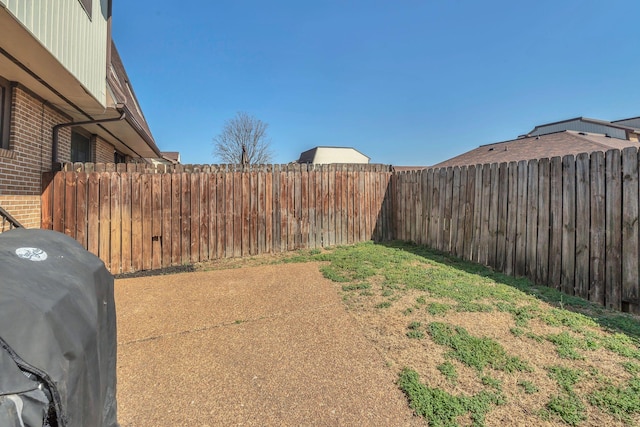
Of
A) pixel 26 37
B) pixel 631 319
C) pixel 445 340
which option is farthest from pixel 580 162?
pixel 26 37

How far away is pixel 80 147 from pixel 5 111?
3210 millimetres

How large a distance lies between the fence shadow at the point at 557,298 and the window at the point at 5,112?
23.8ft

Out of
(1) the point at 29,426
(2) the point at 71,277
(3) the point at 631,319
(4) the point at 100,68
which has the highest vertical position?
(4) the point at 100,68

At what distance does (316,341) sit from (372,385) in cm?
85

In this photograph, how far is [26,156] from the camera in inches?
198

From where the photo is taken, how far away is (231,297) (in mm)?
4527

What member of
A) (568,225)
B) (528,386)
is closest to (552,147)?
(568,225)

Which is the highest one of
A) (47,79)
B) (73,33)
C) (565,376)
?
(73,33)

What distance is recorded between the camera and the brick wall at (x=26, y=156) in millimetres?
4605

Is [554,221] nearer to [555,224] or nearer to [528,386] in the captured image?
[555,224]

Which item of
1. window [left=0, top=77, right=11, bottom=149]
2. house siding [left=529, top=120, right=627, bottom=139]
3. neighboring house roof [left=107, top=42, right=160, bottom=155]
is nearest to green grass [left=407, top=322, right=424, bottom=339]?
window [left=0, top=77, right=11, bottom=149]

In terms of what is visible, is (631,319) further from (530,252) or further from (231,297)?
(231,297)

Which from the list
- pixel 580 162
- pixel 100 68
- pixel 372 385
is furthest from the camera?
pixel 100 68

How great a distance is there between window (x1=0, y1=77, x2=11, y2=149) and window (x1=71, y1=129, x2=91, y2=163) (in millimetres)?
2542
